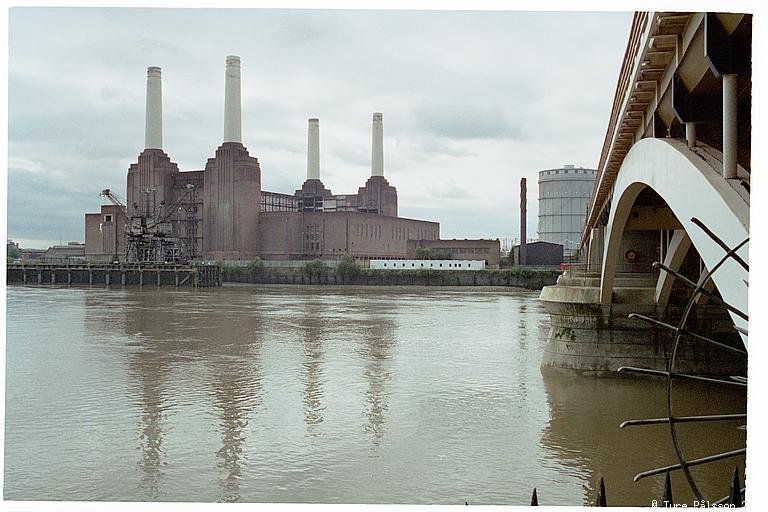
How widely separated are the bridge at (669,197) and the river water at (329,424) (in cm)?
79

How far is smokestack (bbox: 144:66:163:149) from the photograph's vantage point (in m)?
69.6

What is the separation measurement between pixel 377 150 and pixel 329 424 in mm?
72832

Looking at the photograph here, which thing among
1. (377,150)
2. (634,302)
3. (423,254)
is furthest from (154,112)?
(634,302)

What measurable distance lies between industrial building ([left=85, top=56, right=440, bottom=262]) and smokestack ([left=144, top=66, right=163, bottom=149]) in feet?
0.29

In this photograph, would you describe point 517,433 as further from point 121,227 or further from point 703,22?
point 121,227

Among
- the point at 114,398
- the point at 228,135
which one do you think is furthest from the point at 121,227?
the point at 114,398

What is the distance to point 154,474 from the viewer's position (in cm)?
859

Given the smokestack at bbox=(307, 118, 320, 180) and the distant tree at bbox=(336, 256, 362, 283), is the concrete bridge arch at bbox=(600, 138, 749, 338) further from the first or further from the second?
the smokestack at bbox=(307, 118, 320, 180)

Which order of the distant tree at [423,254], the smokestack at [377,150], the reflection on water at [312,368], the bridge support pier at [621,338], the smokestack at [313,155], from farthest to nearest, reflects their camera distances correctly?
the smokestack at [313,155] < the smokestack at [377,150] < the distant tree at [423,254] < the bridge support pier at [621,338] < the reflection on water at [312,368]

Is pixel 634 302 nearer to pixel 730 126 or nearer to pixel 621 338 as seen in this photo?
pixel 621 338

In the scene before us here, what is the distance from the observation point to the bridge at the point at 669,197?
15.1 feet

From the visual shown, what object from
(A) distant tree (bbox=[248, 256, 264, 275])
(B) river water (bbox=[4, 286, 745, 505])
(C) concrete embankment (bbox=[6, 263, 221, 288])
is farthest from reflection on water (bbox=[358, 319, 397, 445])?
(A) distant tree (bbox=[248, 256, 264, 275])

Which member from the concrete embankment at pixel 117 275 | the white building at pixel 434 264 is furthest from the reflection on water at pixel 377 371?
the white building at pixel 434 264

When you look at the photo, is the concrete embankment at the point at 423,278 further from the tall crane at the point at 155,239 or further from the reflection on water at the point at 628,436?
the reflection on water at the point at 628,436
